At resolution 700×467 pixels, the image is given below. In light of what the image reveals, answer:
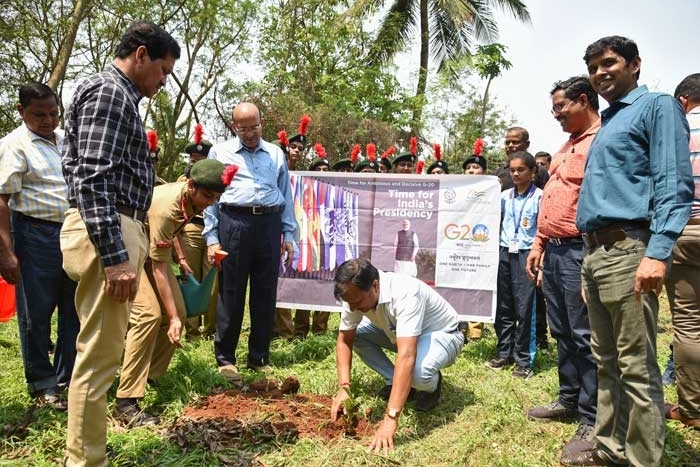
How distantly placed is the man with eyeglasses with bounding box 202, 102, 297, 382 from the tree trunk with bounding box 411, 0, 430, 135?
1275 centimetres

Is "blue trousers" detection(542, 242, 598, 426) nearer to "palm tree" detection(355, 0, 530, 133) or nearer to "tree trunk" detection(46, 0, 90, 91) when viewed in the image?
"tree trunk" detection(46, 0, 90, 91)

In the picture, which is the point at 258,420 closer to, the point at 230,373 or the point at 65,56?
the point at 230,373

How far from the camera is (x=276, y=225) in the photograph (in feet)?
14.7

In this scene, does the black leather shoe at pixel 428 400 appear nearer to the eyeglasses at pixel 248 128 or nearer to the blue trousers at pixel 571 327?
the blue trousers at pixel 571 327

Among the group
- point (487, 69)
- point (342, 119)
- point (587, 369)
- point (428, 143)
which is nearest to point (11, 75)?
point (342, 119)

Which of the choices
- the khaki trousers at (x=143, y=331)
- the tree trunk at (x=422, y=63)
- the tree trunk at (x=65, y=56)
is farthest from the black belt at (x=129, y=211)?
the tree trunk at (x=422, y=63)

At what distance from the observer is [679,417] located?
3.21 metres

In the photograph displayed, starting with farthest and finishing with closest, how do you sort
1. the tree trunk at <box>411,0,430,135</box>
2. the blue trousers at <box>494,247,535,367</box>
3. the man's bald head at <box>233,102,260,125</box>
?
the tree trunk at <box>411,0,430,135</box>, the blue trousers at <box>494,247,535,367</box>, the man's bald head at <box>233,102,260,125</box>

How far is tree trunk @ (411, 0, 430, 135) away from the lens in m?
16.7

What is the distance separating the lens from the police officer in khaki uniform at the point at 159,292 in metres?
3.23

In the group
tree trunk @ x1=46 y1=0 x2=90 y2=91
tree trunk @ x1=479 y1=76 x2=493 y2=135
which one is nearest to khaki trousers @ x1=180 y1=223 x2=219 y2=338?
tree trunk @ x1=46 y1=0 x2=90 y2=91

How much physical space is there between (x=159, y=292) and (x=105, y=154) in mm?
1390

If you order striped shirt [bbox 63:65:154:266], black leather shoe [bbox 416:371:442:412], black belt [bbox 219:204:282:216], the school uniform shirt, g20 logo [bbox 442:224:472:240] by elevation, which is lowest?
A: black leather shoe [bbox 416:371:442:412]

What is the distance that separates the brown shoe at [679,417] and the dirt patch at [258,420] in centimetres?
185
